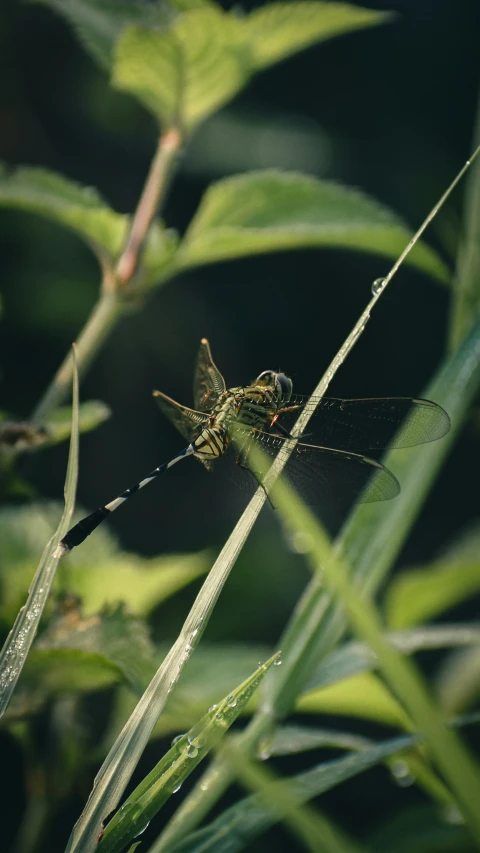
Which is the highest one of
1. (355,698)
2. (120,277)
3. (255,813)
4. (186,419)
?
(120,277)

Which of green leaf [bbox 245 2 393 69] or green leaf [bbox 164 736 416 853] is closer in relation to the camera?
green leaf [bbox 164 736 416 853]

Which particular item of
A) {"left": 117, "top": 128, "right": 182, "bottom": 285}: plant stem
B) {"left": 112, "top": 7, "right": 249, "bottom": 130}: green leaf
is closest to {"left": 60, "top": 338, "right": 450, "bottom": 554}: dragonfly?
{"left": 117, "top": 128, "right": 182, "bottom": 285}: plant stem

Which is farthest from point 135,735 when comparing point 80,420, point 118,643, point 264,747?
point 80,420

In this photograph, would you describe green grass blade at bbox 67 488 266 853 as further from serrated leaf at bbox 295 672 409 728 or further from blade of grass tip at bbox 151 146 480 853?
serrated leaf at bbox 295 672 409 728

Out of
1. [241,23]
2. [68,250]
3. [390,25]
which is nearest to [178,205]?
[68,250]

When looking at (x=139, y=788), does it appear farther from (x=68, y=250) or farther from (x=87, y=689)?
(x=68, y=250)

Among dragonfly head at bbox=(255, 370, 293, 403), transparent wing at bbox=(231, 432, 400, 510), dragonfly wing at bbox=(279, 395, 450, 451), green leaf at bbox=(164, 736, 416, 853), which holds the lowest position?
green leaf at bbox=(164, 736, 416, 853)

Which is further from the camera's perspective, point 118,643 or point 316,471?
point 316,471

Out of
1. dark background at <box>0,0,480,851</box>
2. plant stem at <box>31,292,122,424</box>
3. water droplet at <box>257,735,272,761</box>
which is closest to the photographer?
water droplet at <box>257,735,272,761</box>

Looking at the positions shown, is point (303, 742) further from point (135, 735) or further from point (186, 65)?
point (186, 65)
